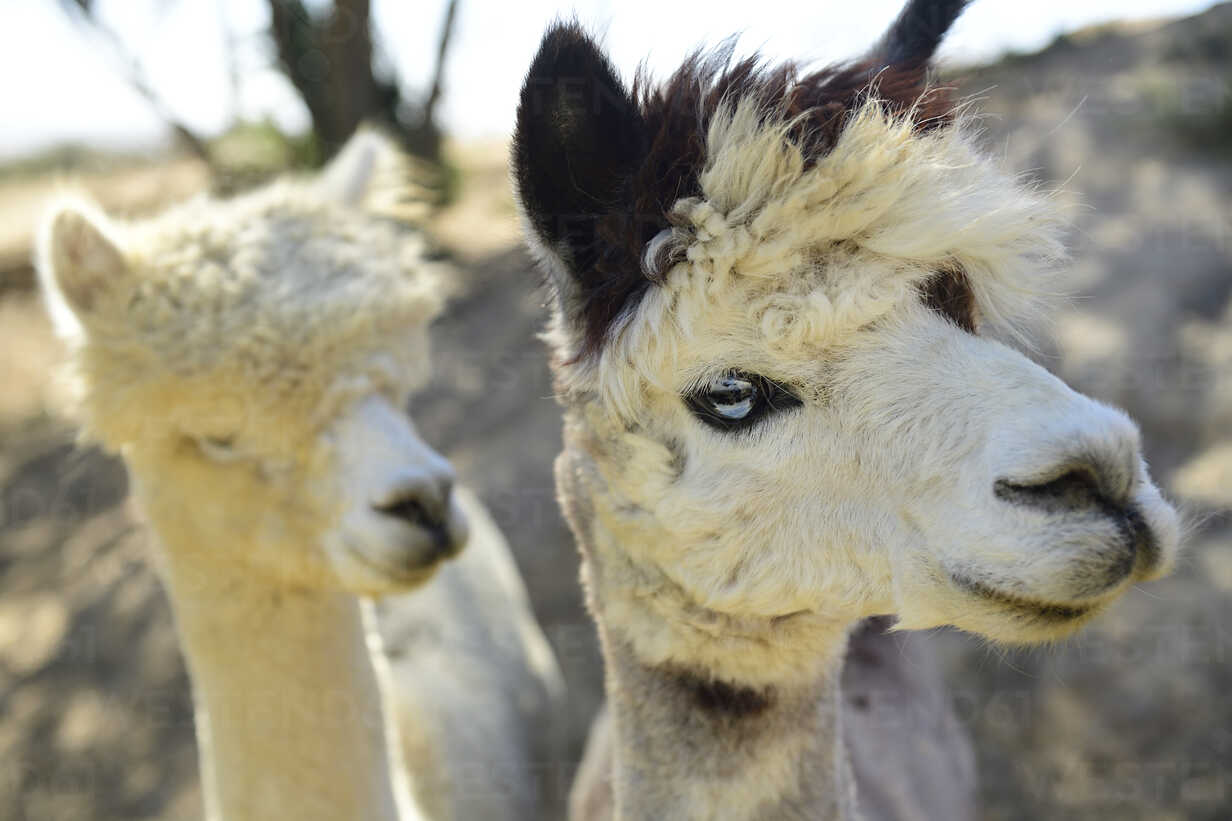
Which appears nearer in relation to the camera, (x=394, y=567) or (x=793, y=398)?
(x=793, y=398)

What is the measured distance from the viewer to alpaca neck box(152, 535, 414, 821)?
2352 millimetres

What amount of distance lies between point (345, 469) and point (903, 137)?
1549 mm

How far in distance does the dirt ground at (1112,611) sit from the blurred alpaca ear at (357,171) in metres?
0.94

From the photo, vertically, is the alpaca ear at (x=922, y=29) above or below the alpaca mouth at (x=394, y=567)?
above

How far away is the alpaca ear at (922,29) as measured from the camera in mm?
1917

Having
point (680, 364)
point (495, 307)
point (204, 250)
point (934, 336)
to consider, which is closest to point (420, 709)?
point (204, 250)

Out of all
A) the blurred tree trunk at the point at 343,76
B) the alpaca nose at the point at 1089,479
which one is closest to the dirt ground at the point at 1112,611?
the blurred tree trunk at the point at 343,76

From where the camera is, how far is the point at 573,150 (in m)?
1.58

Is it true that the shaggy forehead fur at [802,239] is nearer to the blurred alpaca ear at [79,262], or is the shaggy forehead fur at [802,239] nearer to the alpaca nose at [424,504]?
the alpaca nose at [424,504]

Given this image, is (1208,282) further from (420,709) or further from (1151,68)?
(420,709)

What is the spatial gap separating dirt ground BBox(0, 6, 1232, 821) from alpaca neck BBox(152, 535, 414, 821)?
2.91 feet

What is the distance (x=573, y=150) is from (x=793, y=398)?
0.56m

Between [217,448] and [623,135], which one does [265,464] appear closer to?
[217,448]

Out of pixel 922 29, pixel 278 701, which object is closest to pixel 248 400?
pixel 278 701
